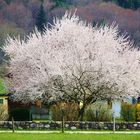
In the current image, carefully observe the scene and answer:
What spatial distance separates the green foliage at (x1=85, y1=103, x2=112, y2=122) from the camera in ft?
134

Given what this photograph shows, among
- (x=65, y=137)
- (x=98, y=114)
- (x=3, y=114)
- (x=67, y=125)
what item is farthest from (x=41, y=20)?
(x=65, y=137)

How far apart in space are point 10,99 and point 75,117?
13.3 metres

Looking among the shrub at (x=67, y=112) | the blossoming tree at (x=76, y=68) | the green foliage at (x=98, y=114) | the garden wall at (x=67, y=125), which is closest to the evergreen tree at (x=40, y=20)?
the blossoming tree at (x=76, y=68)

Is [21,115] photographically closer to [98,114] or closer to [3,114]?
[3,114]

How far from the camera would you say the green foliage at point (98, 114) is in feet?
134

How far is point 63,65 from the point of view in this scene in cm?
4634

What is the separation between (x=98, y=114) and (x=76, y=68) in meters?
6.16

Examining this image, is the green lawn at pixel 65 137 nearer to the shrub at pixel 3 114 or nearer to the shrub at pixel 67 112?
the shrub at pixel 3 114

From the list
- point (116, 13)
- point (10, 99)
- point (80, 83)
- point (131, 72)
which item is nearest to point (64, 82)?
point (80, 83)

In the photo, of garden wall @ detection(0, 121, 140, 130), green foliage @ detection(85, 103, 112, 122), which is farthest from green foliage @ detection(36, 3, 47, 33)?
garden wall @ detection(0, 121, 140, 130)

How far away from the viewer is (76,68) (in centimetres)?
4612

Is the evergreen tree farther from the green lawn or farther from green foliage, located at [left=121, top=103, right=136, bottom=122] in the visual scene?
the green lawn

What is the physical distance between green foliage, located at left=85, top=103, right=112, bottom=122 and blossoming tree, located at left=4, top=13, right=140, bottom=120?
0.82 m

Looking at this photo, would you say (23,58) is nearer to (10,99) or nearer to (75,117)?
(10,99)
